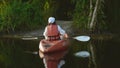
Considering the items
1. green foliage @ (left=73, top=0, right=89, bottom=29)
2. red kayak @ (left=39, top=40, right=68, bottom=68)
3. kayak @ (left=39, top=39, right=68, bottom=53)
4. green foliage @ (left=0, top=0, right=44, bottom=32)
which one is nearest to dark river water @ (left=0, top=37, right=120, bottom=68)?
red kayak @ (left=39, top=40, right=68, bottom=68)

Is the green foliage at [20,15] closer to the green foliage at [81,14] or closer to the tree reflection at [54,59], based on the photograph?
the green foliage at [81,14]

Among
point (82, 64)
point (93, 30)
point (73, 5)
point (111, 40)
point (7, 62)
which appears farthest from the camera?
point (73, 5)

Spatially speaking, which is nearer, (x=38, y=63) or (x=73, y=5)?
(x=38, y=63)

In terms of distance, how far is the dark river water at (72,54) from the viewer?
1991 centimetres

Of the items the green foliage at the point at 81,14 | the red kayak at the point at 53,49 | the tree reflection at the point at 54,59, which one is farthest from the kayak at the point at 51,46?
the green foliage at the point at 81,14

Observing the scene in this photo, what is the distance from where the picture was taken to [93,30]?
2658 centimetres

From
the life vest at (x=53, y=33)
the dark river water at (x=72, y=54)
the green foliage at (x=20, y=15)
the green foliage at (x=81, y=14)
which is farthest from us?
the green foliage at (x=20, y=15)

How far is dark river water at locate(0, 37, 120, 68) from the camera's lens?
19906 millimetres

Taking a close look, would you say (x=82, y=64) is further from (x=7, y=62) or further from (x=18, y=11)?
(x=18, y=11)

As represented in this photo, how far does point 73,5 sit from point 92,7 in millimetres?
2607

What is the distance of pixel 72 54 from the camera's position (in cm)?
2175

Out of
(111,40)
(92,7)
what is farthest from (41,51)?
(92,7)

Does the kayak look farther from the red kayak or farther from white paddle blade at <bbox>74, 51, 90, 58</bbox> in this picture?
white paddle blade at <bbox>74, 51, 90, 58</bbox>

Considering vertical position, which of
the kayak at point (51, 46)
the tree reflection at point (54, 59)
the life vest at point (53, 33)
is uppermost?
the life vest at point (53, 33)
